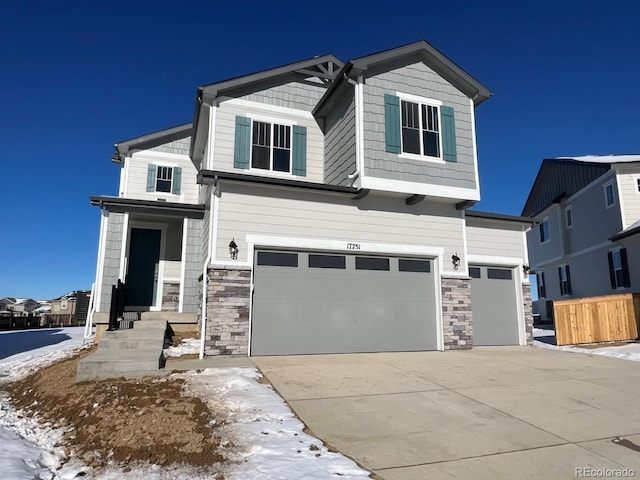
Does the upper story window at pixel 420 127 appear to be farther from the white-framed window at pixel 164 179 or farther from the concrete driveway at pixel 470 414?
the white-framed window at pixel 164 179

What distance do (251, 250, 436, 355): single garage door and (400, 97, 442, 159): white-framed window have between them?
2.97m

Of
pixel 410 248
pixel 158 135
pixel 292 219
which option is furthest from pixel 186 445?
pixel 158 135

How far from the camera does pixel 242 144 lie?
39.4 ft

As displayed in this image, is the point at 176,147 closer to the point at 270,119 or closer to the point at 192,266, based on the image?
the point at 270,119

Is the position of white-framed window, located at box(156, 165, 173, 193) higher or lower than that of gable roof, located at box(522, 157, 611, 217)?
lower

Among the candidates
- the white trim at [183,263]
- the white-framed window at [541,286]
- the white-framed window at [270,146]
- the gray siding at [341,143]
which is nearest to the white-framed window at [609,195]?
the white-framed window at [541,286]

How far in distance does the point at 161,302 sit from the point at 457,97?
10699mm

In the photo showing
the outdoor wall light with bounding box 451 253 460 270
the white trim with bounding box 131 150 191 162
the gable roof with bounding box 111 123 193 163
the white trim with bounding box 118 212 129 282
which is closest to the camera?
the outdoor wall light with bounding box 451 253 460 270

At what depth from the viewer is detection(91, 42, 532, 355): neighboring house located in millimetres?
9773

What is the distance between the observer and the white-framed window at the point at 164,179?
52.1 feet

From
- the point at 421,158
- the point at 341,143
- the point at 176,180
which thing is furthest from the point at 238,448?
the point at 176,180

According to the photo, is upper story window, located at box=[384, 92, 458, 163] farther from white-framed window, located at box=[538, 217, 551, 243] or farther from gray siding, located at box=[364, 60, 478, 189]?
white-framed window, located at box=[538, 217, 551, 243]

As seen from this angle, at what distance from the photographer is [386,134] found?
1105 cm

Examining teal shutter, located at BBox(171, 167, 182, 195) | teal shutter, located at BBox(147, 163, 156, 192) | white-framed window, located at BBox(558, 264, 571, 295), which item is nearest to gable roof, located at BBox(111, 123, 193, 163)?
teal shutter, located at BBox(147, 163, 156, 192)
